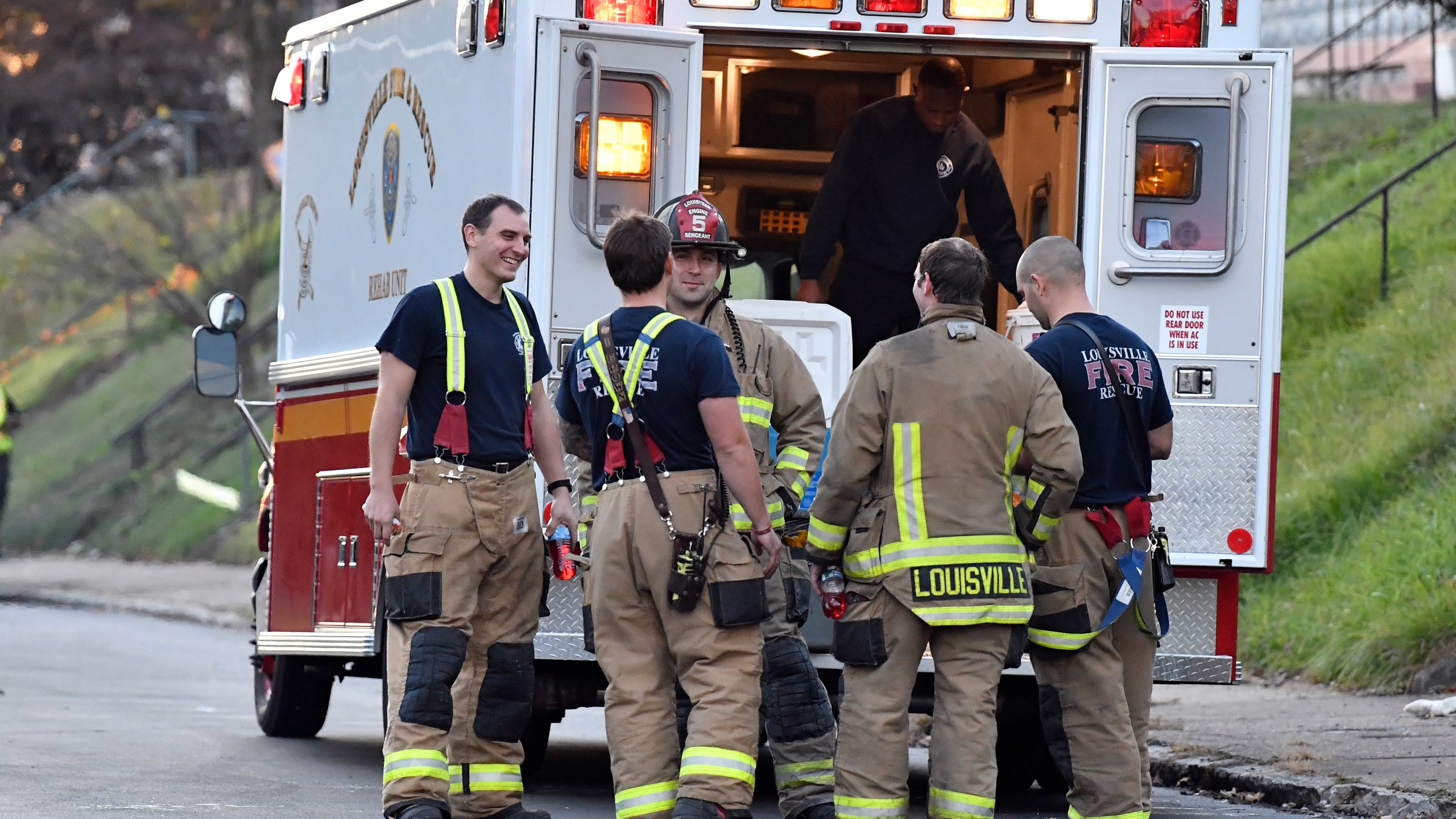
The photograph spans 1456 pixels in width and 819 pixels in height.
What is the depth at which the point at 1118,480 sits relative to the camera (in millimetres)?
6355

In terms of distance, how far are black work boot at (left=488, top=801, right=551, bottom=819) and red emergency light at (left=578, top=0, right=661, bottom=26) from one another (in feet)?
8.80

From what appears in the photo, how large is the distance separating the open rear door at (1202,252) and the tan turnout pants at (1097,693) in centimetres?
123

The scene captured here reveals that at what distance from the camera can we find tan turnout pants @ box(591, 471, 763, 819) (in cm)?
596

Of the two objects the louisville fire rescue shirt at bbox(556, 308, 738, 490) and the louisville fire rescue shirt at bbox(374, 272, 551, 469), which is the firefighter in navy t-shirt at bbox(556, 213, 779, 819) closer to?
the louisville fire rescue shirt at bbox(556, 308, 738, 490)

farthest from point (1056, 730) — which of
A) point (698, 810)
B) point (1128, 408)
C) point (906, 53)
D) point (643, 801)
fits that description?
point (906, 53)

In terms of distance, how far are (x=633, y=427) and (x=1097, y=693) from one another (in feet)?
4.98

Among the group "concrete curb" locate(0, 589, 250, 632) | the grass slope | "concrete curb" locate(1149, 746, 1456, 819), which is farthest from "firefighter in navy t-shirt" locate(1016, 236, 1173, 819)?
"concrete curb" locate(0, 589, 250, 632)

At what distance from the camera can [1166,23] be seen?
7.79 m

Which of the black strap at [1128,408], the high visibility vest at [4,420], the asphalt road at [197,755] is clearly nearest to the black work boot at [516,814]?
the asphalt road at [197,755]

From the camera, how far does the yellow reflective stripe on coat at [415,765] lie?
6.23m

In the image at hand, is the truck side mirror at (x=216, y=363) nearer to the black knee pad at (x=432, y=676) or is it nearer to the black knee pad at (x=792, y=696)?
the black knee pad at (x=432, y=676)

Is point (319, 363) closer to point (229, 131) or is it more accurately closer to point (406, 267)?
point (406, 267)

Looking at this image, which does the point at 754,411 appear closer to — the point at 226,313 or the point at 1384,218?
Answer: the point at 226,313

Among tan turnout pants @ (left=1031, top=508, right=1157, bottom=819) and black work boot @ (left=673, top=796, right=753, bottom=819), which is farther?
tan turnout pants @ (left=1031, top=508, right=1157, bottom=819)
